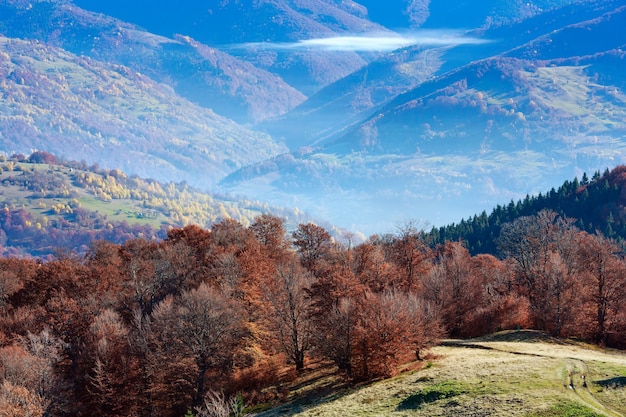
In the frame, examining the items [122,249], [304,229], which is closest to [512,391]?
[304,229]

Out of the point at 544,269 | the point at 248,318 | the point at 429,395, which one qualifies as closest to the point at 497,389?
the point at 429,395

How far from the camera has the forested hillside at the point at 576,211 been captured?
536ft

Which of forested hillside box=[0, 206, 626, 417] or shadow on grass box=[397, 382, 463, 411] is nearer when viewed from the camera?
shadow on grass box=[397, 382, 463, 411]

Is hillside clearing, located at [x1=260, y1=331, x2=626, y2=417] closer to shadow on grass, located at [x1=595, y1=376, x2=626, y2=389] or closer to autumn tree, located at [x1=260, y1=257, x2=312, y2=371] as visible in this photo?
shadow on grass, located at [x1=595, y1=376, x2=626, y2=389]

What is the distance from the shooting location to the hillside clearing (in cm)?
4241

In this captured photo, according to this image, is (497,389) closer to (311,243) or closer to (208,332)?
(208,332)

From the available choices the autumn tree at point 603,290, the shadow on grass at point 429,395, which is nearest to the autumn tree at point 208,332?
the shadow on grass at point 429,395

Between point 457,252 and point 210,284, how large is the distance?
1867 inches

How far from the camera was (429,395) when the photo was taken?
48406 millimetres

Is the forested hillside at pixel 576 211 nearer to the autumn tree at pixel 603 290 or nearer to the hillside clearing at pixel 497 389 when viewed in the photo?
the autumn tree at pixel 603 290

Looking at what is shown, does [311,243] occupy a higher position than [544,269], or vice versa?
[311,243]

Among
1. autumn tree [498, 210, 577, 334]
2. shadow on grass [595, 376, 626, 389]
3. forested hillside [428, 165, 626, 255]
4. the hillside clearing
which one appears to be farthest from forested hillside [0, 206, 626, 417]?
forested hillside [428, 165, 626, 255]

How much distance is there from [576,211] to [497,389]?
14763 centimetres

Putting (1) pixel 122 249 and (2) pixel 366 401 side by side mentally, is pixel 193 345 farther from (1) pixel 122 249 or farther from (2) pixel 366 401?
(1) pixel 122 249
